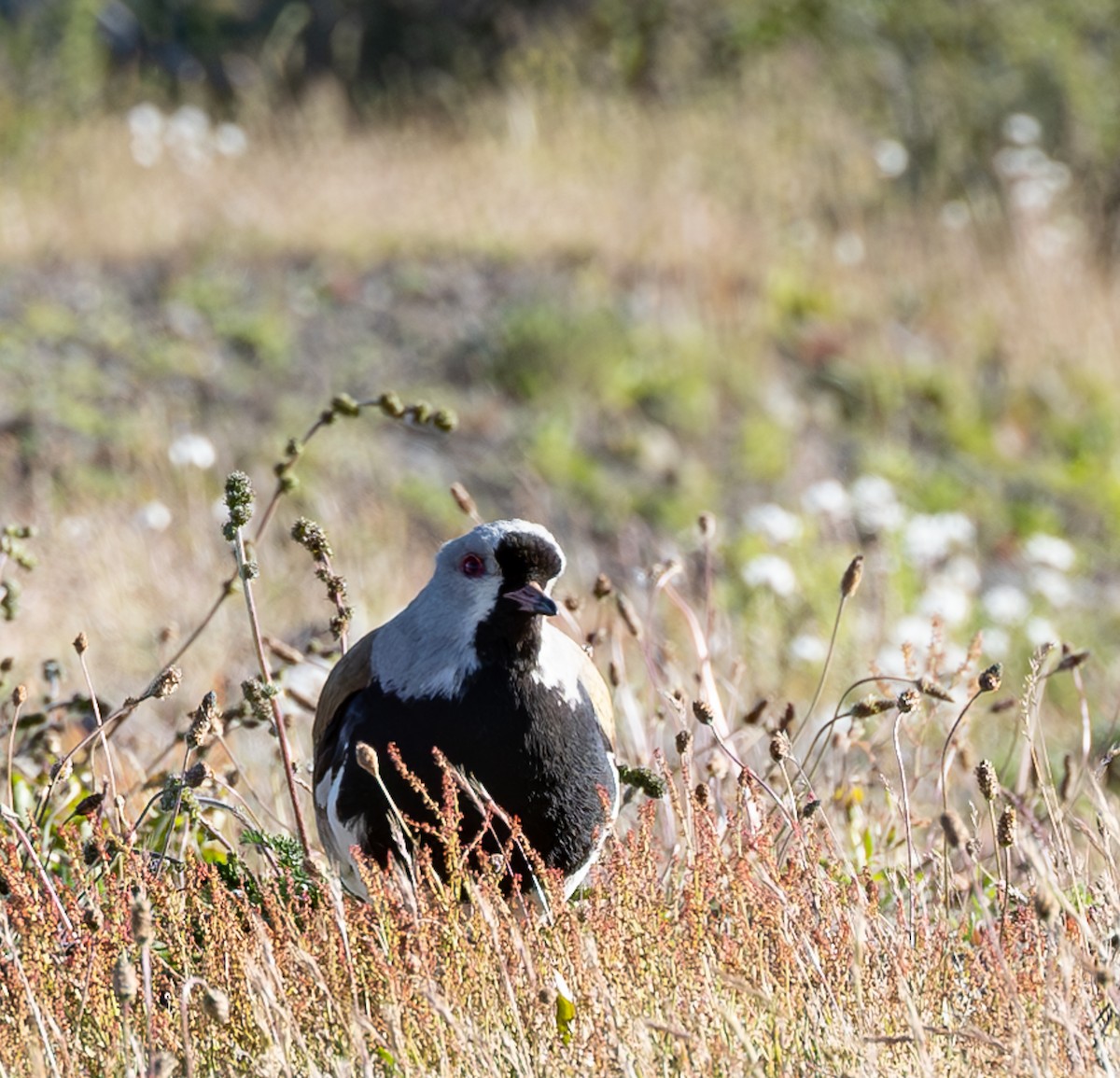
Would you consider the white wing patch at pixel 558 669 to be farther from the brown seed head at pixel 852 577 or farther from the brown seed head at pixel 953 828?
the brown seed head at pixel 953 828

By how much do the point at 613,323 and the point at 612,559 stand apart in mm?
1892

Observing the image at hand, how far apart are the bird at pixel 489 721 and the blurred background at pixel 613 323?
0.67 metres

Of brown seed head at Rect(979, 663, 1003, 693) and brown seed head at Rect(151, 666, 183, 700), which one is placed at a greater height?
brown seed head at Rect(151, 666, 183, 700)

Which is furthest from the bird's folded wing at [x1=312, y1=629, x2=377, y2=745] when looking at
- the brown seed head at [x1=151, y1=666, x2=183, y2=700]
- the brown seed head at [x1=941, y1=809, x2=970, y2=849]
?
the brown seed head at [x1=941, y1=809, x2=970, y2=849]

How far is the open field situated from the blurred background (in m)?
0.04

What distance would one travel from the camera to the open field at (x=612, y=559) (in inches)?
105

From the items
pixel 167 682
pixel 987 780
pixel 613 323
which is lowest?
pixel 987 780

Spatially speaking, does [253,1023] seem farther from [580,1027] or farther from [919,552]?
[919,552]

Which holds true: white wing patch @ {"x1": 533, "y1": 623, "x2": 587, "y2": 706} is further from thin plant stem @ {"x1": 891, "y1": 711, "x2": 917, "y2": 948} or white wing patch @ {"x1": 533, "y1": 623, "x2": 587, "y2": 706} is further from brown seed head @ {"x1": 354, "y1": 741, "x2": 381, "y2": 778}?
thin plant stem @ {"x1": 891, "y1": 711, "x2": 917, "y2": 948}

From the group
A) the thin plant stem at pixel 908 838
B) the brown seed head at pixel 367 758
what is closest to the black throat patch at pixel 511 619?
the brown seed head at pixel 367 758

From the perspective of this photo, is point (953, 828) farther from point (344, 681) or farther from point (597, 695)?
point (344, 681)

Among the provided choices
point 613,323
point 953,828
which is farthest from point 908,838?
point 613,323

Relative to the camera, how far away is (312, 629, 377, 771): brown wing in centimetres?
333

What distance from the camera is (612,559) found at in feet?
24.3
